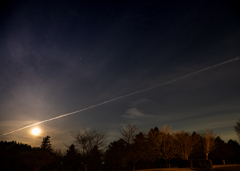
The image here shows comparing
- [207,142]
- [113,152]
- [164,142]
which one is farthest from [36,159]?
[207,142]

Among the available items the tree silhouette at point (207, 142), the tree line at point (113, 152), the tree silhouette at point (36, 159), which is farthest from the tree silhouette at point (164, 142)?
the tree silhouette at point (36, 159)

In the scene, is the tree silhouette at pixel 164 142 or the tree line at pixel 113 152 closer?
A: the tree line at pixel 113 152

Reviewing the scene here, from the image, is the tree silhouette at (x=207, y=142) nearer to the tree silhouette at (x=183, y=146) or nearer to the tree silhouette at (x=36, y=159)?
the tree silhouette at (x=183, y=146)

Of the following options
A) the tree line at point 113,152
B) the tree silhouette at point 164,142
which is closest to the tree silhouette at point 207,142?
the tree line at point 113,152

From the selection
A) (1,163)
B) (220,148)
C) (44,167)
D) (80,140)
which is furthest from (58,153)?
(220,148)

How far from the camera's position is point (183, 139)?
37.2 m

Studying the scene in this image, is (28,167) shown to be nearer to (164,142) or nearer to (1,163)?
(1,163)

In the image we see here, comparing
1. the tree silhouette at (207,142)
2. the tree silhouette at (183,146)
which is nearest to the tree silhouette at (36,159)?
the tree silhouette at (183,146)

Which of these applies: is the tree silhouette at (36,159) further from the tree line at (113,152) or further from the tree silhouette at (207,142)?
the tree silhouette at (207,142)

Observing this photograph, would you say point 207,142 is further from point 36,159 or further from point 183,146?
point 36,159

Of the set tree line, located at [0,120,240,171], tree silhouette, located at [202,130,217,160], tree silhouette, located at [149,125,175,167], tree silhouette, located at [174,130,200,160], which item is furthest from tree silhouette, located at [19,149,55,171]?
tree silhouette, located at [202,130,217,160]

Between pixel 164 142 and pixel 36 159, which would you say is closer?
pixel 36 159

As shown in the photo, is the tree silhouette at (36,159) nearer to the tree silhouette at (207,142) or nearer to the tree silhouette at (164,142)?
the tree silhouette at (164,142)

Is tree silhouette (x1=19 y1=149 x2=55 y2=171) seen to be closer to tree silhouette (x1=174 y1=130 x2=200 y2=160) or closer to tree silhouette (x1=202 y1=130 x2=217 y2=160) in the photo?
tree silhouette (x1=174 y1=130 x2=200 y2=160)
